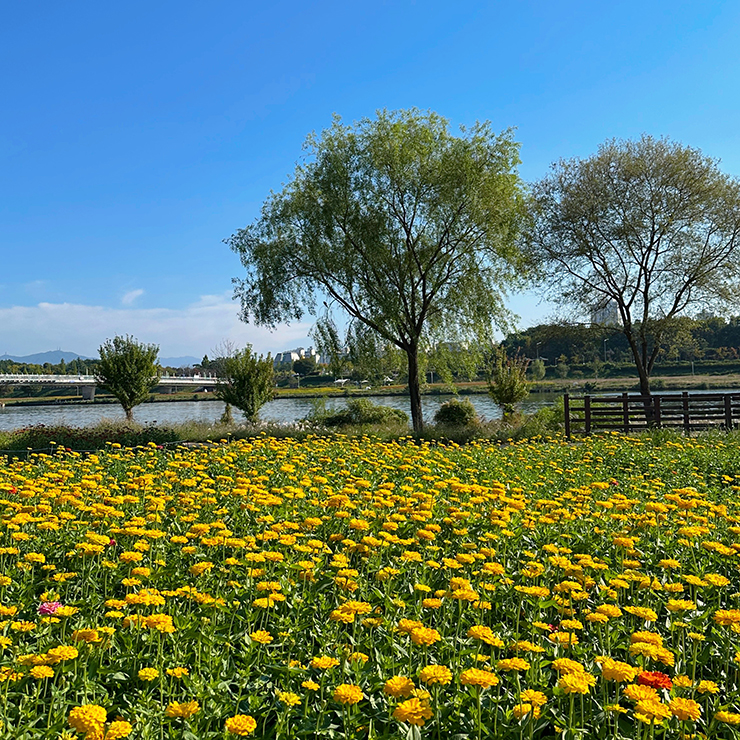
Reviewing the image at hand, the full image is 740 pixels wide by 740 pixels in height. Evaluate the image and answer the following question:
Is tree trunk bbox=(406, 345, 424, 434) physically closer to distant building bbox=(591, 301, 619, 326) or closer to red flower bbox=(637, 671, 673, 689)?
distant building bbox=(591, 301, 619, 326)

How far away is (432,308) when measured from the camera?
71.4ft

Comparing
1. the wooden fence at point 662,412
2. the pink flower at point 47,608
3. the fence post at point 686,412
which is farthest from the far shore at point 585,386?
the pink flower at point 47,608

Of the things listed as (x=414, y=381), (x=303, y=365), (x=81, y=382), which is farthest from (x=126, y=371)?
(x=303, y=365)

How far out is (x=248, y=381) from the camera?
24.9 meters

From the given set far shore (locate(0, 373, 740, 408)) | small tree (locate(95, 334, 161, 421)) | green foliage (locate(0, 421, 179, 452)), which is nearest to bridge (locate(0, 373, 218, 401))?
far shore (locate(0, 373, 740, 408))

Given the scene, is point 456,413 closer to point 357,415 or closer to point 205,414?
point 357,415

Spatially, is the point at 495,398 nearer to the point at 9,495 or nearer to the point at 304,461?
the point at 304,461

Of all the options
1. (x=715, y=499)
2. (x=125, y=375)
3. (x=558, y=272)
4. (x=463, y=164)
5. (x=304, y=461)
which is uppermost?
(x=463, y=164)

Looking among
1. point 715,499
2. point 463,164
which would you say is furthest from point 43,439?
point 715,499

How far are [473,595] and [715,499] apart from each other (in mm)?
5287

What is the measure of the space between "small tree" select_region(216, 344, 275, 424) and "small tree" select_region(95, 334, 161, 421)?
5.41m

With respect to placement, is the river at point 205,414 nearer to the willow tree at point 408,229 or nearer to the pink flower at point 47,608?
the willow tree at point 408,229

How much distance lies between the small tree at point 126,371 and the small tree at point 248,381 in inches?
213

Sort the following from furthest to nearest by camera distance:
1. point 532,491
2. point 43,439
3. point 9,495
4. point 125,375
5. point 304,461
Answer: point 125,375 → point 43,439 → point 304,461 → point 532,491 → point 9,495
